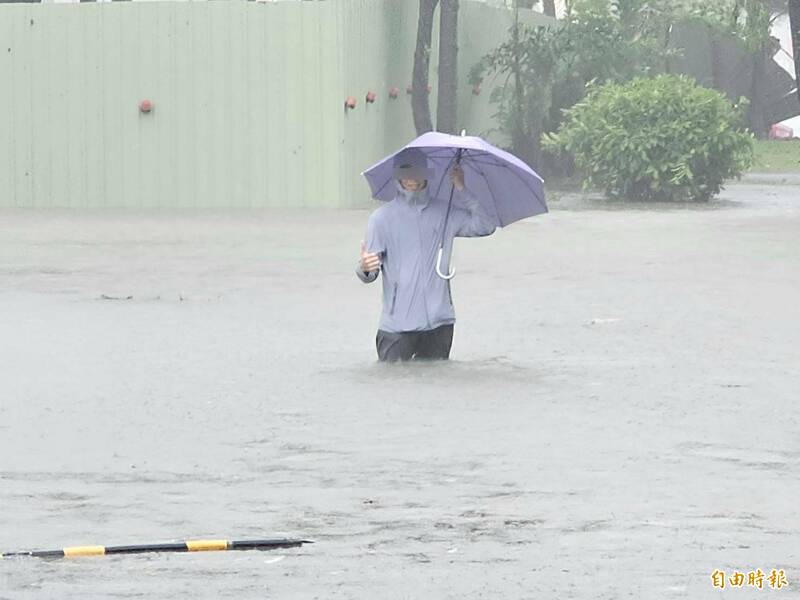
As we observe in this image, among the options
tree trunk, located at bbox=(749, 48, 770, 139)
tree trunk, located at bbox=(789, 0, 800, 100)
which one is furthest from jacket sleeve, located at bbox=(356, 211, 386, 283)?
tree trunk, located at bbox=(749, 48, 770, 139)

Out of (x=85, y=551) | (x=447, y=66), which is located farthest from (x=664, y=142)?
(x=85, y=551)

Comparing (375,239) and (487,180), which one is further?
(487,180)

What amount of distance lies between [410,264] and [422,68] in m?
18.6

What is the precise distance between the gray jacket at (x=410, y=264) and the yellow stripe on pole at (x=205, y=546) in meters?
5.37

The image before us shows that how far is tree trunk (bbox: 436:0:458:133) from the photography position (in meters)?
32.1

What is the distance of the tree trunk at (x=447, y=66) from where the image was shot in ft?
105

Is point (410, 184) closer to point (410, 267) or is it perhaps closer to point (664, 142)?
point (410, 267)

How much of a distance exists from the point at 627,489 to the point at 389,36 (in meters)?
22.4

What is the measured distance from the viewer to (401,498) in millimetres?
8797

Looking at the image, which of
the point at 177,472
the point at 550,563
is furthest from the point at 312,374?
the point at 550,563

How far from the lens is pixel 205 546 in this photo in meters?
7.58

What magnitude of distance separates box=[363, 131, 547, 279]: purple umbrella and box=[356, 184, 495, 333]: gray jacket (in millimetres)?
391

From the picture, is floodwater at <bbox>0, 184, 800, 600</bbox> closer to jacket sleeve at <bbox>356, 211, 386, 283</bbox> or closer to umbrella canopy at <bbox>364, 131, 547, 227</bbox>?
jacket sleeve at <bbox>356, 211, 386, 283</bbox>

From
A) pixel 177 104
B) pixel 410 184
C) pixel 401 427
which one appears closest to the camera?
pixel 401 427
